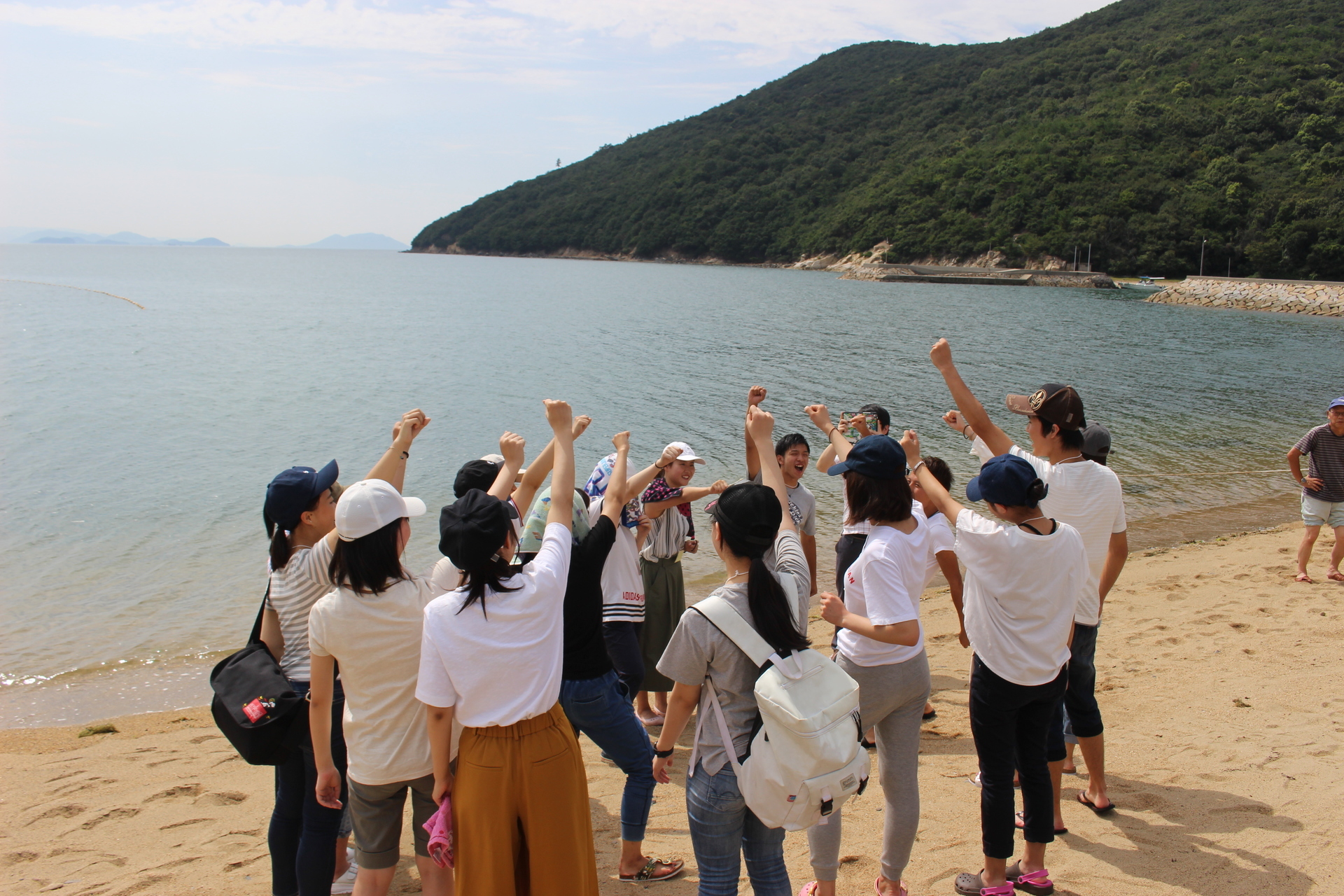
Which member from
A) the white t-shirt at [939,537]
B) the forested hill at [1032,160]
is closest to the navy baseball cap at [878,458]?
the white t-shirt at [939,537]

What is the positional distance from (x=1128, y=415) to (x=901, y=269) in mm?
68702

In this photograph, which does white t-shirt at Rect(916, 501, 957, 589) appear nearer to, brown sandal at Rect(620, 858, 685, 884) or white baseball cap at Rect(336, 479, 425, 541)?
brown sandal at Rect(620, 858, 685, 884)

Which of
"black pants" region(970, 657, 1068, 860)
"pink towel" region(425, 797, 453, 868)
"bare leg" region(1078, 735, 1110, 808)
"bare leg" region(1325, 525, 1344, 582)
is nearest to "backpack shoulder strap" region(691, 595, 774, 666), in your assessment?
"pink towel" region(425, 797, 453, 868)

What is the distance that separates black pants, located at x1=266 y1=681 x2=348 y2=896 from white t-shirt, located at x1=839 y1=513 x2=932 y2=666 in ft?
6.56

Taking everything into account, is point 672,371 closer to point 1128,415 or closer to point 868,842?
point 1128,415

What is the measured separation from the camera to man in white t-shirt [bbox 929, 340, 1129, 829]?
12.0 ft

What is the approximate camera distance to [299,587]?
3092 mm

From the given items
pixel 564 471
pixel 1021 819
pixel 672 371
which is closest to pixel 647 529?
pixel 564 471

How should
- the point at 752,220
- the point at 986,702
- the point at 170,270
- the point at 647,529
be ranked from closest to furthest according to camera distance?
the point at 986,702
the point at 647,529
the point at 170,270
the point at 752,220

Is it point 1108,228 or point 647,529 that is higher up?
point 1108,228

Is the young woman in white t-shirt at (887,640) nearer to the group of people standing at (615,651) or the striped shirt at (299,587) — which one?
the group of people standing at (615,651)

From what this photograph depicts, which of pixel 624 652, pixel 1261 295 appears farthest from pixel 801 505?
pixel 1261 295

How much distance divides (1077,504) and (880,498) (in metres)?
1.42

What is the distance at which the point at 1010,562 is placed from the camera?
310 centimetres
